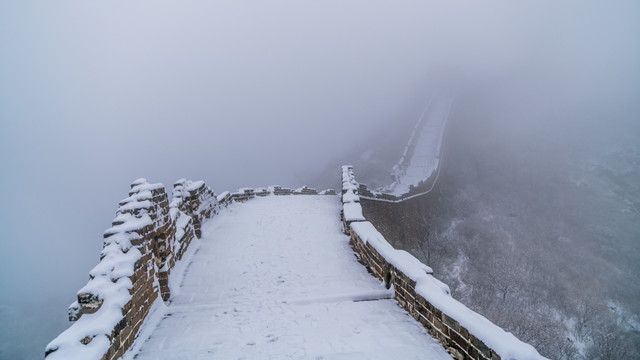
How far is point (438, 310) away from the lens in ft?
11.3

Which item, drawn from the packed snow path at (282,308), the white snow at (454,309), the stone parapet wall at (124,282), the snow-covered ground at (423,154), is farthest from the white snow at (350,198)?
the snow-covered ground at (423,154)

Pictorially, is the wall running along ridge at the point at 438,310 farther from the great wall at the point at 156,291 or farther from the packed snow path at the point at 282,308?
the packed snow path at the point at 282,308

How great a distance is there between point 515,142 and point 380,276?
29104 millimetres

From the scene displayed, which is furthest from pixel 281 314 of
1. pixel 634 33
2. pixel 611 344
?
pixel 634 33

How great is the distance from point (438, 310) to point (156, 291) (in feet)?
12.5

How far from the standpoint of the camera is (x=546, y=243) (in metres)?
17.2

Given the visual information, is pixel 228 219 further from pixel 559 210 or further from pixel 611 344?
pixel 559 210

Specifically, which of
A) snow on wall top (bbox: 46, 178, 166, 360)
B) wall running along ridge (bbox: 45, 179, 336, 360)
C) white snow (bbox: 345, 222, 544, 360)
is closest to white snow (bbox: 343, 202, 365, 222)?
white snow (bbox: 345, 222, 544, 360)

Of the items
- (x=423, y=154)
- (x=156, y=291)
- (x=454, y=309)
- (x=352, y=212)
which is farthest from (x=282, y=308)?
(x=423, y=154)

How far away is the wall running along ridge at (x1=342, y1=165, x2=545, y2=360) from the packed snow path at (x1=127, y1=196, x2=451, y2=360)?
15 centimetres

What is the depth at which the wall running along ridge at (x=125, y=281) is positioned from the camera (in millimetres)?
A: 2648

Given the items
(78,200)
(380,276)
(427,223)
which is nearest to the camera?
(380,276)

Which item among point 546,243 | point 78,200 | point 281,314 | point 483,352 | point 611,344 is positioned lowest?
point 78,200

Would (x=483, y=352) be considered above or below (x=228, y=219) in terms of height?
above
